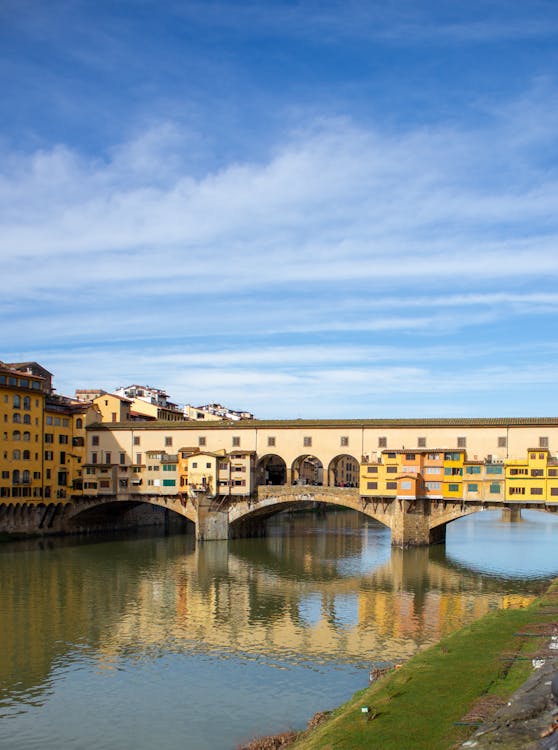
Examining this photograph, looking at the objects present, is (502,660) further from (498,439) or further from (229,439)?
(229,439)

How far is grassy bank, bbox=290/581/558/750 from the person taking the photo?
772 inches

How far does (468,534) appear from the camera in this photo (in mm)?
89438

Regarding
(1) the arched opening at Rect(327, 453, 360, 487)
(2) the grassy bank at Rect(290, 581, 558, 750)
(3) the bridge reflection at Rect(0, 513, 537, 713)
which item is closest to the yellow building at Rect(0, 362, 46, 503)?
(3) the bridge reflection at Rect(0, 513, 537, 713)

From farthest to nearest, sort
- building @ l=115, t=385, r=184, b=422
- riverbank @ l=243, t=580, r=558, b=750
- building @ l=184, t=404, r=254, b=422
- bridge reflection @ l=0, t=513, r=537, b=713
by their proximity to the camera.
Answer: building @ l=184, t=404, r=254, b=422
building @ l=115, t=385, r=184, b=422
bridge reflection @ l=0, t=513, r=537, b=713
riverbank @ l=243, t=580, r=558, b=750

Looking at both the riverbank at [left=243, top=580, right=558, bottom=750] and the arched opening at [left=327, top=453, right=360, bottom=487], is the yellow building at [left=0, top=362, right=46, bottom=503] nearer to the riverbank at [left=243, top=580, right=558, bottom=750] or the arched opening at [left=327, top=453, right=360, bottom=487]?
the riverbank at [left=243, top=580, right=558, bottom=750]

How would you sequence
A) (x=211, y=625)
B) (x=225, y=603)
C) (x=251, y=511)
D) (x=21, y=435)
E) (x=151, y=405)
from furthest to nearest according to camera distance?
1. (x=151, y=405)
2. (x=21, y=435)
3. (x=251, y=511)
4. (x=225, y=603)
5. (x=211, y=625)

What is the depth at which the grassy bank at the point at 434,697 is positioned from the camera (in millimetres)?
19609

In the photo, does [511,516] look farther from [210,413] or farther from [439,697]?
[439,697]

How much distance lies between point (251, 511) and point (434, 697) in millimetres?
56303

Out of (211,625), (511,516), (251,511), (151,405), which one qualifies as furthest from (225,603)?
(511,516)

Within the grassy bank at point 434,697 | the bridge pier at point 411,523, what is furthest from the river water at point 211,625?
the grassy bank at point 434,697

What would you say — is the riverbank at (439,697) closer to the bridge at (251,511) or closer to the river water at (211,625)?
the river water at (211,625)

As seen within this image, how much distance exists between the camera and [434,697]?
22.5 metres

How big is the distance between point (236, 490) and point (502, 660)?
5341 centimetres
